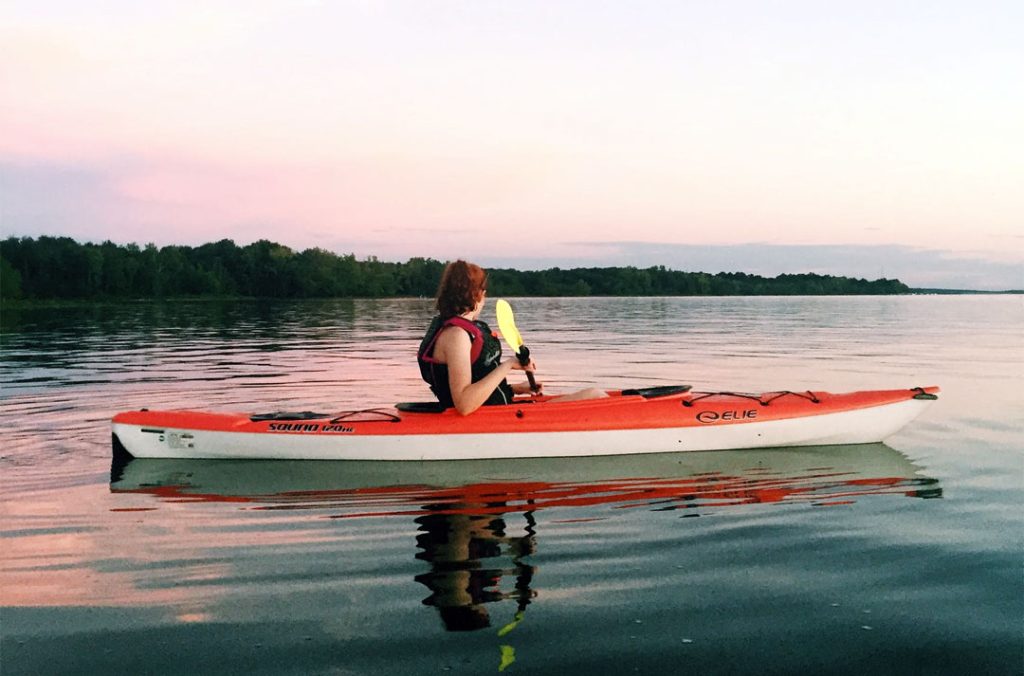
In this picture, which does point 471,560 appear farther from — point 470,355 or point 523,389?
point 523,389

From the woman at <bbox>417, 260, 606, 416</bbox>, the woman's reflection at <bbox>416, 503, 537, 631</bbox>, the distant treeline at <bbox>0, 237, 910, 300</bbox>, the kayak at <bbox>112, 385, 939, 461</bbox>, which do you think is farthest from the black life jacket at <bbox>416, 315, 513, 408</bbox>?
the distant treeline at <bbox>0, 237, 910, 300</bbox>

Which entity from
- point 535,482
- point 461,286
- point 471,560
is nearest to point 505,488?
point 535,482

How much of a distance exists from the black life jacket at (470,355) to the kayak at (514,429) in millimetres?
254

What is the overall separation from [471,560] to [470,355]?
7.99 ft

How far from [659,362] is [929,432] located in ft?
27.3

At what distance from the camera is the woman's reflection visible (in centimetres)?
384

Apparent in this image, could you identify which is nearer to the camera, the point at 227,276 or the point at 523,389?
the point at 523,389

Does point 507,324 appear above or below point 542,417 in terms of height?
above

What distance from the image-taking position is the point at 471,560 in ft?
14.9

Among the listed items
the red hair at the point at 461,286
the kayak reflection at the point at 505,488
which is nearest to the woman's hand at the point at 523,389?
the kayak reflection at the point at 505,488

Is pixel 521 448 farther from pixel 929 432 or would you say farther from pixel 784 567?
pixel 929 432

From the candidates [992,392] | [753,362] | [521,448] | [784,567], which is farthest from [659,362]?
[784,567]

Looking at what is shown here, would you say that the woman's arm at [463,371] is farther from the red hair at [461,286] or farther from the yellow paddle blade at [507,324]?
the yellow paddle blade at [507,324]

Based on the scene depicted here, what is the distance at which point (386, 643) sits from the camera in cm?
345
